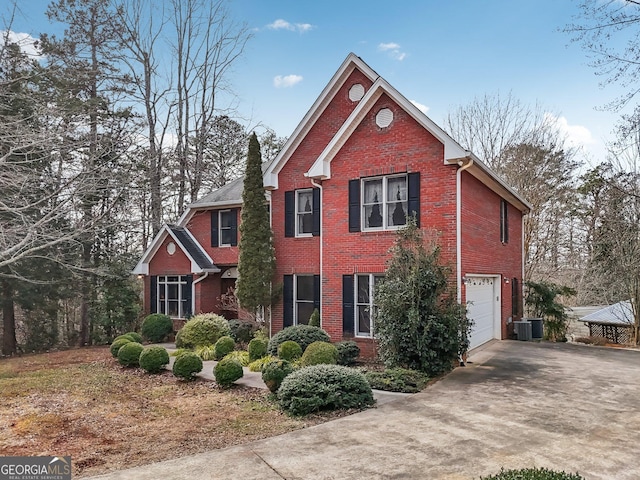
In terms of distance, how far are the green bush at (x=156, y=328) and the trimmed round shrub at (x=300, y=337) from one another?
6.60m

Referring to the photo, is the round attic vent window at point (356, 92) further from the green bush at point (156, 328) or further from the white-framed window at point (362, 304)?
the green bush at point (156, 328)

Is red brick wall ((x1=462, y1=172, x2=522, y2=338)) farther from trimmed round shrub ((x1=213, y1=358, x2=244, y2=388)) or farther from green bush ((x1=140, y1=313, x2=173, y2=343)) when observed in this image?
green bush ((x1=140, y1=313, x2=173, y2=343))

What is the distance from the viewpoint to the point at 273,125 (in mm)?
30422

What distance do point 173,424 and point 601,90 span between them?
9431 mm

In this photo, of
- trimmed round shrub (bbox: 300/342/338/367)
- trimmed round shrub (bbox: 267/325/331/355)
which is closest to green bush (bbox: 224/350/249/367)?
trimmed round shrub (bbox: 267/325/331/355)

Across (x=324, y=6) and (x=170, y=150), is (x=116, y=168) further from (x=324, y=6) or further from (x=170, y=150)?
(x=324, y=6)

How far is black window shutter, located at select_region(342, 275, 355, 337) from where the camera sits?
43.1ft

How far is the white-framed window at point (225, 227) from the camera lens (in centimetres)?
1784

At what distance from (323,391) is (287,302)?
7069mm

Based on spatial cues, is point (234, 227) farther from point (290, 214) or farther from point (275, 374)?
point (275, 374)

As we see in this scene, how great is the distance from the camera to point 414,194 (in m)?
12.2

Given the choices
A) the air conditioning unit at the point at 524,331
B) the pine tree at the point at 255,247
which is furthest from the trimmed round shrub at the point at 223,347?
the air conditioning unit at the point at 524,331

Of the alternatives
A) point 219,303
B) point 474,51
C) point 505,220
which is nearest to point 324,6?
point 474,51

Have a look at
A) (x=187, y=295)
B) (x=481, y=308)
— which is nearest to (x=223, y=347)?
(x=187, y=295)
